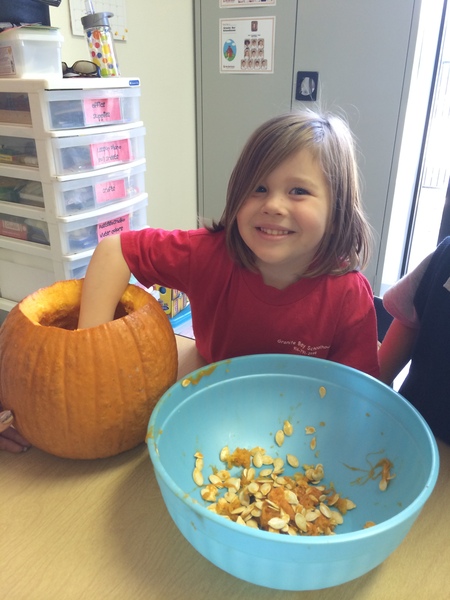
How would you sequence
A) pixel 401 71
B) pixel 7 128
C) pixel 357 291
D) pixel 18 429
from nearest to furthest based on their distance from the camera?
pixel 18 429, pixel 357 291, pixel 7 128, pixel 401 71

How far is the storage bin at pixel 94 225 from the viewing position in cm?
132

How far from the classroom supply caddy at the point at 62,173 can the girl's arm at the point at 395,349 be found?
878 millimetres

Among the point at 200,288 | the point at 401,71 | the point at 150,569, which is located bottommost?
the point at 150,569

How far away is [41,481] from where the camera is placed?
658 mm

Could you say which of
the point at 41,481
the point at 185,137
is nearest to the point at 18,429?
the point at 41,481

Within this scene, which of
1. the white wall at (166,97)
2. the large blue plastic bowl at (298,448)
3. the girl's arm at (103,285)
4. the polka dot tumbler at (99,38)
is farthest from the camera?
the white wall at (166,97)

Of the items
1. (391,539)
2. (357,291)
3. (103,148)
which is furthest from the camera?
(103,148)

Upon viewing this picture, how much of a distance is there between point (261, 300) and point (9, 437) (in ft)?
1.53

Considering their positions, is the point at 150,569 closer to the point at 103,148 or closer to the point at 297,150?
the point at 297,150

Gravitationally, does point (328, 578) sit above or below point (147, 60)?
below

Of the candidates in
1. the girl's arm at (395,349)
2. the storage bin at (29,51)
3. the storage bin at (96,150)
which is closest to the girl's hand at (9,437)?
the girl's arm at (395,349)

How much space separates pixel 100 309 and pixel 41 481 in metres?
0.26

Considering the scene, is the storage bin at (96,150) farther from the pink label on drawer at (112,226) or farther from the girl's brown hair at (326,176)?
the girl's brown hair at (326,176)

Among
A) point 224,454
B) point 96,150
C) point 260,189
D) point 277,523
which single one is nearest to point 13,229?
point 96,150
